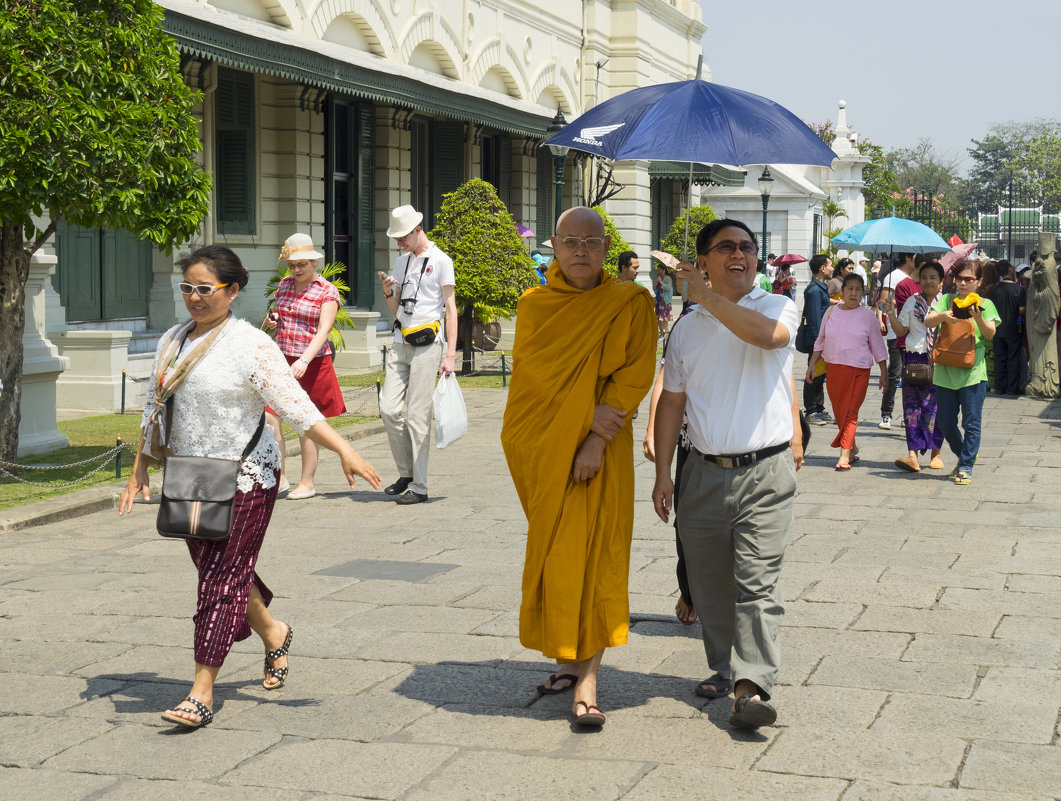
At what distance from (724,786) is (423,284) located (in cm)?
581

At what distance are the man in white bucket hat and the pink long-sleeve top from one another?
→ 341cm

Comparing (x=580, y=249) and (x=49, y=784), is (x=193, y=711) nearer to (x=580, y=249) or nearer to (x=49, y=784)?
(x=49, y=784)

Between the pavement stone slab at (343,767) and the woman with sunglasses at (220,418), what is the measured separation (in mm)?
460

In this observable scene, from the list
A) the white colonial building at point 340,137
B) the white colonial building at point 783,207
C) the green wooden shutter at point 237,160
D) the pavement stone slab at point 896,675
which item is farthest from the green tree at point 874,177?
the pavement stone slab at point 896,675

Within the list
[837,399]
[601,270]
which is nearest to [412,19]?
[837,399]

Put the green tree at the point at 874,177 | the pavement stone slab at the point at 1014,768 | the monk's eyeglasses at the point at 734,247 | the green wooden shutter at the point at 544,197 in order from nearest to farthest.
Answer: the pavement stone slab at the point at 1014,768, the monk's eyeglasses at the point at 734,247, the green wooden shutter at the point at 544,197, the green tree at the point at 874,177

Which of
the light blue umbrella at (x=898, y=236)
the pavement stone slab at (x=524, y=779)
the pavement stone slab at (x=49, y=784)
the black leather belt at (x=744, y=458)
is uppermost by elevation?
the light blue umbrella at (x=898, y=236)

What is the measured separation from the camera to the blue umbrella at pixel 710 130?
20.7ft

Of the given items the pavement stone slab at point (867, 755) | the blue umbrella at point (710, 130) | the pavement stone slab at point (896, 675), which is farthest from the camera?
the blue umbrella at point (710, 130)

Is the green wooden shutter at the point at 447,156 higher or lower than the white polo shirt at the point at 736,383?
higher

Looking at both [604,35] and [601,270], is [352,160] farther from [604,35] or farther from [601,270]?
[601,270]

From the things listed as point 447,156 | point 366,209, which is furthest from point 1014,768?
point 447,156

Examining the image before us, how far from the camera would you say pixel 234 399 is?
5.00 meters

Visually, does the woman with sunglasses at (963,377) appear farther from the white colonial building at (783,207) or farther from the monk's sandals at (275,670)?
the white colonial building at (783,207)
